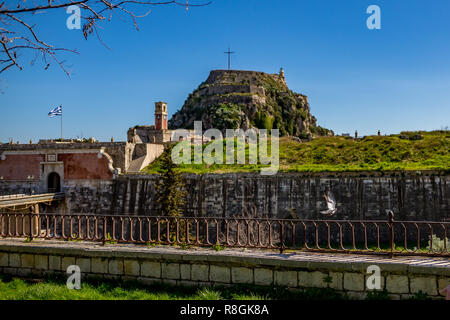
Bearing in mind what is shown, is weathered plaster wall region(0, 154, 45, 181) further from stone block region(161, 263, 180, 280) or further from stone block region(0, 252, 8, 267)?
stone block region(161, 263, 180, 280)

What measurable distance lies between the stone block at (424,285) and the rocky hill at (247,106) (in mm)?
46249

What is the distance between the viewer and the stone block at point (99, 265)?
26.0 ft

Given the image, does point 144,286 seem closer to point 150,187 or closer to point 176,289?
point 176,289

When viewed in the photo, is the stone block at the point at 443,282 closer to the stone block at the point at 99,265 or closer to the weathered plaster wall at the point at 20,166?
the stone block at the point at 99,265

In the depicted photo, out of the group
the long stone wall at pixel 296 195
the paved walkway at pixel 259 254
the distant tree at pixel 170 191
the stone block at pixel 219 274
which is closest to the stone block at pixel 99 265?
the paved walkway at pixel 259 254

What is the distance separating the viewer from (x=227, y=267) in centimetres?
730

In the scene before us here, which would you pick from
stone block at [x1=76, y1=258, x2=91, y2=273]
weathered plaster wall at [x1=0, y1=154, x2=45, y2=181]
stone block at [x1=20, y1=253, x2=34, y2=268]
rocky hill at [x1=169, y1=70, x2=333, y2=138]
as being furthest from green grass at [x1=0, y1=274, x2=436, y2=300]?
rocky hill at [x1=169, y1=70, x2=333, y2=138]

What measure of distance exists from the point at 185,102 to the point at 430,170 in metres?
45.9

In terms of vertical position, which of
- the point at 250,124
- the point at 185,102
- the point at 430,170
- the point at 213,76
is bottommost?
the point at 430,170

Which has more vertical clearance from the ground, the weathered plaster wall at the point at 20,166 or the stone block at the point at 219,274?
the weathered plaster wall at the point at 20,166

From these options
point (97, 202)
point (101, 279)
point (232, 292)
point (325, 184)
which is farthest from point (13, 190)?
point (232, 292)

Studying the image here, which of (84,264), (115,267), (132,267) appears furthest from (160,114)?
(132,267)
